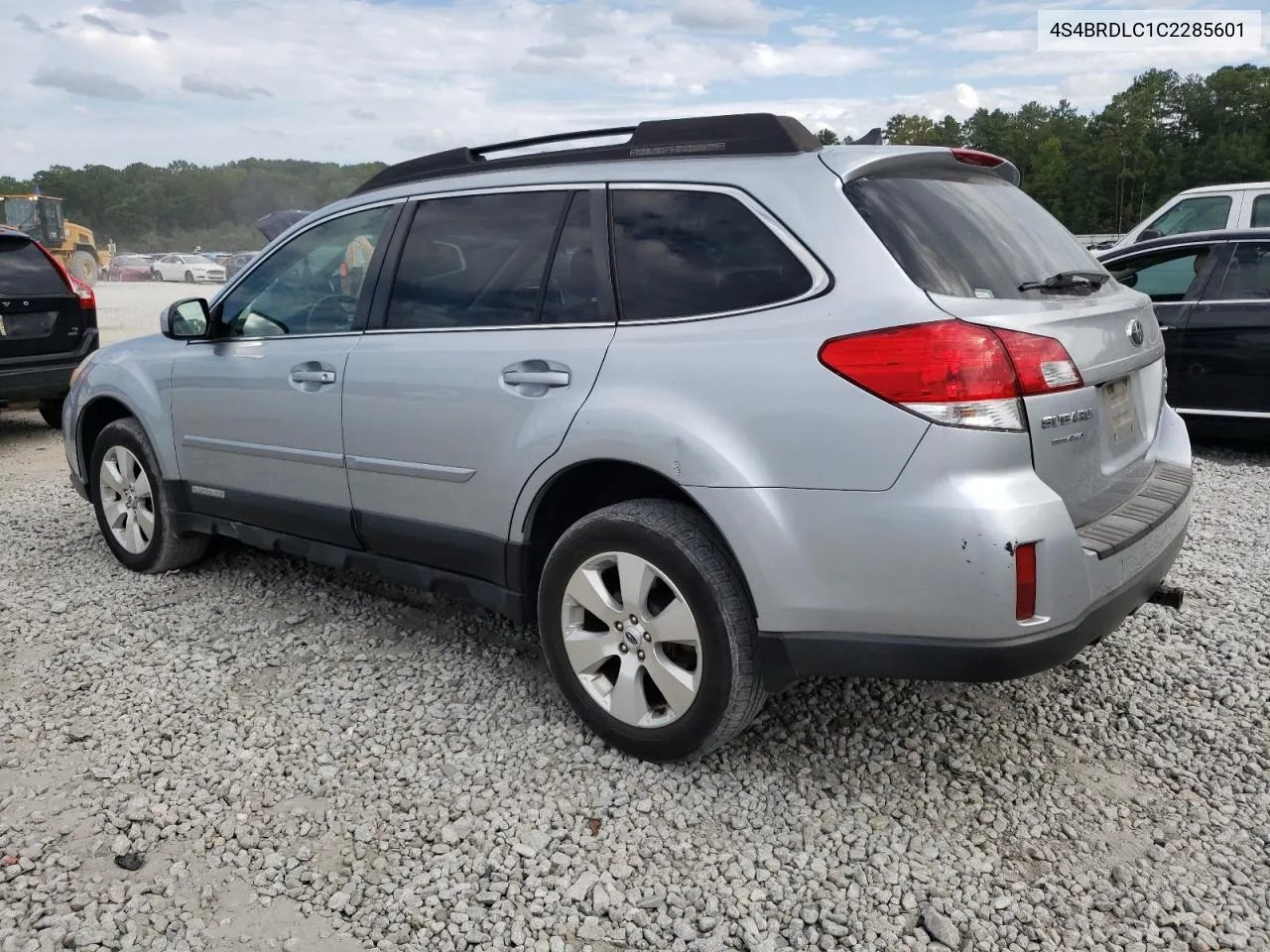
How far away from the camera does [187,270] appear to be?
44938 mm

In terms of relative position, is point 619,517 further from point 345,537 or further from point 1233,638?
point 1233,638

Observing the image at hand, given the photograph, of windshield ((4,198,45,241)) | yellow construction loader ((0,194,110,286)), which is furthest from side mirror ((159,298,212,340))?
windshield ((4,198,45,241))

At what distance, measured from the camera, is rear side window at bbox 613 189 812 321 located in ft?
8.93

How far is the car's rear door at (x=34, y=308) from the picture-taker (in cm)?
780

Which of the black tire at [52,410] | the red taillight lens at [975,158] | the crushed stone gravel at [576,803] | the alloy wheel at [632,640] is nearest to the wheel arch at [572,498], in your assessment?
the alloy wheel at [632,640]

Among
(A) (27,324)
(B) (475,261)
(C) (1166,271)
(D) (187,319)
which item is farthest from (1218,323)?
(A) (27,324)

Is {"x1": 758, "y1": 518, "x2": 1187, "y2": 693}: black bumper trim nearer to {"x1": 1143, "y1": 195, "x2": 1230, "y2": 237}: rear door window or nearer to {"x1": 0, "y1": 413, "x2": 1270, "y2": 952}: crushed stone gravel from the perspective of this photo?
{"x1": 0, "y1": 413, "x2": 1270, "y2": 952}: crushed stone gravel

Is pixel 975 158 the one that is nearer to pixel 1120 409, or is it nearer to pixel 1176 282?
pixel 1120 409

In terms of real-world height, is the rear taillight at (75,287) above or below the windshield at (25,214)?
below

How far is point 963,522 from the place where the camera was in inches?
93.3

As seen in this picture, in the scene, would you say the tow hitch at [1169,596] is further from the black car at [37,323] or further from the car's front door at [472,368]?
the black car at [37,323]

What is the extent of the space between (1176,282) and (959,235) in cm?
532

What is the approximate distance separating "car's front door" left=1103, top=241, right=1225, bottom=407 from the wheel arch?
16.9ft

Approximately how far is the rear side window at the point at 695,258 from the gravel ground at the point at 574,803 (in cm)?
138
